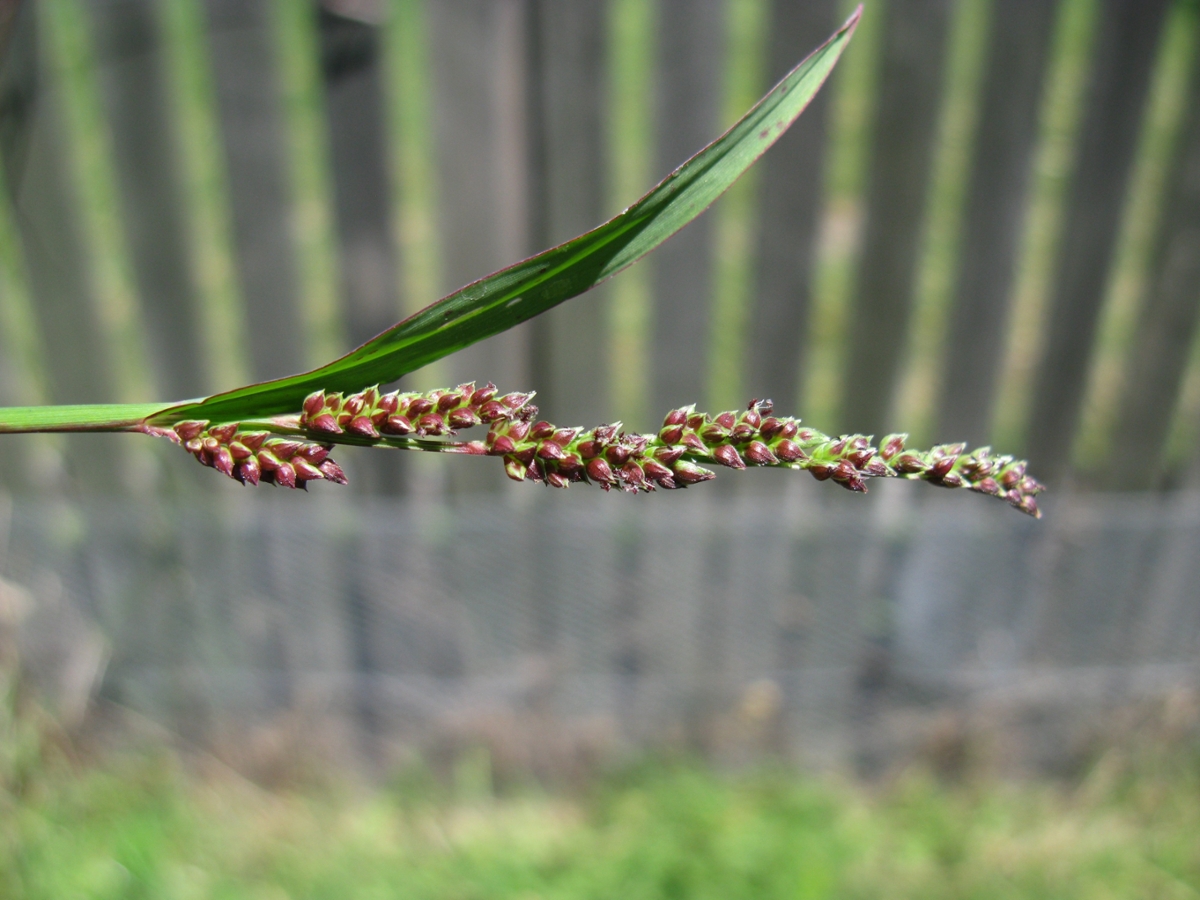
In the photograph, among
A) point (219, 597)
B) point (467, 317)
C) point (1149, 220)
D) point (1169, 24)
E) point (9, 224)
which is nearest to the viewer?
point (467, 317)

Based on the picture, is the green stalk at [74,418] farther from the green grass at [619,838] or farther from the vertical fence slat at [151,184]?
the green grass at [619,838]

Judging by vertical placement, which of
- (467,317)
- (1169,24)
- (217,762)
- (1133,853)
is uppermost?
(1169,24)

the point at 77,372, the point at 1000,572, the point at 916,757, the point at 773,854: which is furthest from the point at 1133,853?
the point at 77,372

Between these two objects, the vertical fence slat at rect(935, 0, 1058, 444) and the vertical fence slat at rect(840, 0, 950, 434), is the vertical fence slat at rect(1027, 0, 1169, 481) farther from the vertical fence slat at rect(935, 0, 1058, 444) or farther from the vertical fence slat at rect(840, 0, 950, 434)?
the vertical fence slat at rect(840, 0, 950, 434)

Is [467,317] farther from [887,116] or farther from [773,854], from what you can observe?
[773,854]

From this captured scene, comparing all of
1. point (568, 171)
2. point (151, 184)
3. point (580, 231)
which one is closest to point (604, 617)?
point (580, 231)

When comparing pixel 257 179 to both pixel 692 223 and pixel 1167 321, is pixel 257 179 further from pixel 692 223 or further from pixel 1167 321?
pixel 1167 321

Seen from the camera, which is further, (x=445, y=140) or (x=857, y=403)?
(x=857, y=403)
